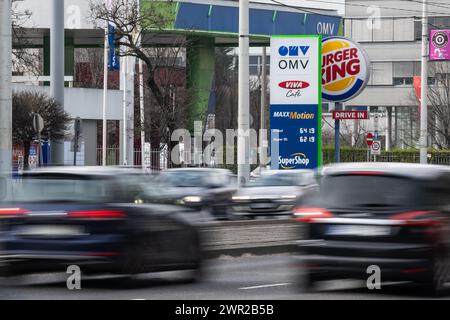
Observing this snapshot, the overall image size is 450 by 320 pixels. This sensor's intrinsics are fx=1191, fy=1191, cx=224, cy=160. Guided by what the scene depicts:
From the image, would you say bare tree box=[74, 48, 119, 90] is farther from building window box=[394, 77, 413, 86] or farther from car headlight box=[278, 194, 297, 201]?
car headlight box=[278, 194, 297, 201]

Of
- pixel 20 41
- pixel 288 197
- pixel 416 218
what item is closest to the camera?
pixel 416 218

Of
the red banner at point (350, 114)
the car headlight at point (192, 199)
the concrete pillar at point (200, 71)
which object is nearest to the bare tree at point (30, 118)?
the car headlight at point (192, 199)

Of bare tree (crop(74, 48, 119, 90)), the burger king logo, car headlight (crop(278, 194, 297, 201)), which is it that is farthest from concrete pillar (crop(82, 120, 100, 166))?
bare tree (crop(74, 48, 119, 90))

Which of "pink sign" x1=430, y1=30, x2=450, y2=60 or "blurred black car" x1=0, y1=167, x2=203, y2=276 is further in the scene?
"pink sign" x1=430, y1=30, x2=450, y2=60

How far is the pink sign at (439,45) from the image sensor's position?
161 ft

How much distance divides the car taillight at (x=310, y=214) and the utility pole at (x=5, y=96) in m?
14.7

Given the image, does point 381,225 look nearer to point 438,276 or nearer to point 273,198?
point 438,276

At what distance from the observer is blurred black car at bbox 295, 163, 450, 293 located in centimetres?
1388

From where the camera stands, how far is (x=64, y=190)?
48.9 feet

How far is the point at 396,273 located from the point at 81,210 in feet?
12.8

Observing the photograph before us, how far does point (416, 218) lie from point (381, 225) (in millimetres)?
414

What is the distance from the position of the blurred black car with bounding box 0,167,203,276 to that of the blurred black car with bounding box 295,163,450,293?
206cm

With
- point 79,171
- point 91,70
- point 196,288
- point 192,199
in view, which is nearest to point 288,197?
point 192,199

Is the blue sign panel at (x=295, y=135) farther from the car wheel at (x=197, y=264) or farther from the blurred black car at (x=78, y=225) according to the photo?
the blurred black car at (x=78, y=225)
